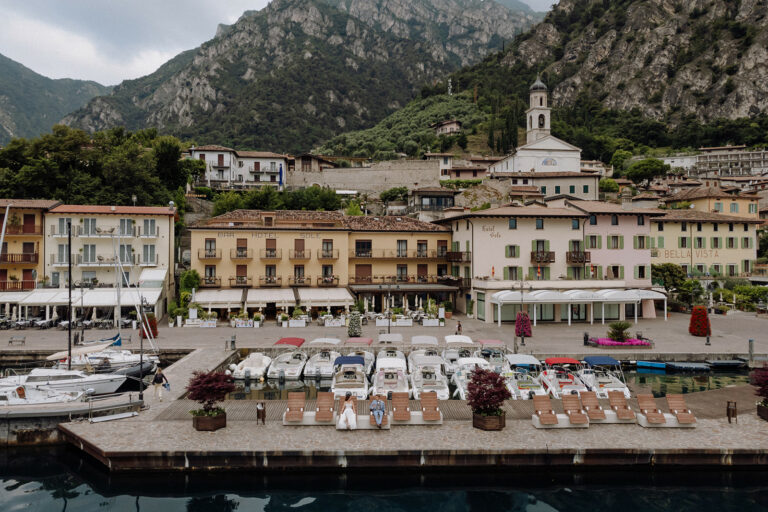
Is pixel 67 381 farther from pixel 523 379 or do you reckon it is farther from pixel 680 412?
pixel 680 412

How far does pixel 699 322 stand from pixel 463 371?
61.3 ft

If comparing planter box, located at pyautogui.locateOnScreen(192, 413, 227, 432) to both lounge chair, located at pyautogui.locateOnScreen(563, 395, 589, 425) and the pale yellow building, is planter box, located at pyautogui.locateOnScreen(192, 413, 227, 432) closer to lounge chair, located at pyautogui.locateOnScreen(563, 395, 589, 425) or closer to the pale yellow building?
lounge chair, located at pyautogui.locateOnScreen(563, 395, 589, 425)

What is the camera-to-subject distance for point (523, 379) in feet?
67.1

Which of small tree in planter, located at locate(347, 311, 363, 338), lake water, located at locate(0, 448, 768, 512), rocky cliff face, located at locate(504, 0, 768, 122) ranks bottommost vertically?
lake water, located at locate(0, 448, 768, 512)

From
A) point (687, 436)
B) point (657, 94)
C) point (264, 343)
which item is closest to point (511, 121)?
point (657, 94)

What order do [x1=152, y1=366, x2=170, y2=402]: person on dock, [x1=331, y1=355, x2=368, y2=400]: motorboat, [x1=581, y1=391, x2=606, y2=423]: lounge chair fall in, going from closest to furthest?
[x1=581, y1=391, x2=606, y2=423]: lounge chair, [x1=152, y1=366, x2=170, y2=402]: person on dock, [x1=331, y1=355, x2=368, y2=400]: motorboat

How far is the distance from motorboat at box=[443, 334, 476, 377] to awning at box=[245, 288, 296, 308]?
14.3 m

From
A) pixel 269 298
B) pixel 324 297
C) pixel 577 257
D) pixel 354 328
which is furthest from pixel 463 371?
pixel 577 257

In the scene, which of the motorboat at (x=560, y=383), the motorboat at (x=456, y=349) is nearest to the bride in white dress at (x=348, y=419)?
the motorboat at (x=560, y=383)

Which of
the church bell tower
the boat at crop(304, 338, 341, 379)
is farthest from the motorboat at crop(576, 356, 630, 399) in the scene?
the church bell tower

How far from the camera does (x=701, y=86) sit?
13988 centimetres

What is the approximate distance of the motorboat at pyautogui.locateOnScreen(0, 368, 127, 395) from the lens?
1860 cm

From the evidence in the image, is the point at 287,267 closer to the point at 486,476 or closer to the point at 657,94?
the point at 486,476

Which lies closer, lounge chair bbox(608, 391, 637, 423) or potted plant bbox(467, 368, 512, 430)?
potted plant bbox(467, 368, 512, 430)
